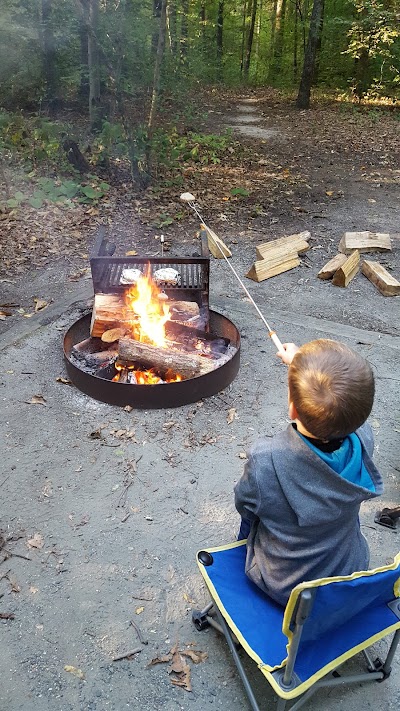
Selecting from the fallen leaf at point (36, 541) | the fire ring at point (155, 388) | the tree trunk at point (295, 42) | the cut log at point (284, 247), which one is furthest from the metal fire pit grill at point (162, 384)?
the tree trunk at point (295, 42)

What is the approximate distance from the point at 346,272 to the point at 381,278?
365 mm

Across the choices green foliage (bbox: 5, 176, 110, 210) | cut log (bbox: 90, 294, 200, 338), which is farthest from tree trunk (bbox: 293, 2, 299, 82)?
cut log (bbox: 90, 294, 200, 338)

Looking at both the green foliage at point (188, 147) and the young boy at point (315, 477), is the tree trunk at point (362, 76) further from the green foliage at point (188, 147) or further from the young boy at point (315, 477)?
the young boy at point (315, 477)

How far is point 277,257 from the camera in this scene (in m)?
6.15

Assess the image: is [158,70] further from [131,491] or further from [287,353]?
[287,353]

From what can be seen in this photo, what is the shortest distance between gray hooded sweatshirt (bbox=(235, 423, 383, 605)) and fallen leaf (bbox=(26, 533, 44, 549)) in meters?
1.31

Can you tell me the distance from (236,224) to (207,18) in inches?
811

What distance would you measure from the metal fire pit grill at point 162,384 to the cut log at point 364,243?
2.36 meters

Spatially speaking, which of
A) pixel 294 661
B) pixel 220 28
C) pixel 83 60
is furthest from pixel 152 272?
pixel 220 28

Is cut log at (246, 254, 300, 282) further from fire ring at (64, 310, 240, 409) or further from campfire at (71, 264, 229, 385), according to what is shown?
fire ring at (64, 310, 240, 409)

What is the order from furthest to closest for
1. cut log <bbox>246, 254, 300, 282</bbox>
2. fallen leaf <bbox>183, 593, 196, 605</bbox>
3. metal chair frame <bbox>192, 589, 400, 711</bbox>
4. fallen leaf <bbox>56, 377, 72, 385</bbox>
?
cut log <bbox>246, 254, 300, 282</bbox> < fallen leaf <bbox>56, 377, 72, 385</bbox> < fallen leaf <bbox>183, 593, 196, 605</bbox> < metal chair frame <bbox>192, 589, 400, 711</bbox>

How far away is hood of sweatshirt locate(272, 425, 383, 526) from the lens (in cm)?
182

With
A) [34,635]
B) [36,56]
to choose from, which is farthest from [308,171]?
[34,635]

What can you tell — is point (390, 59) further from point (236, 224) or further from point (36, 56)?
point (236, 224)
